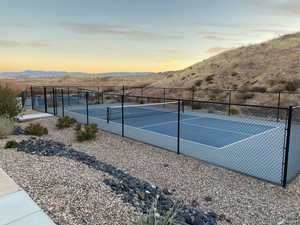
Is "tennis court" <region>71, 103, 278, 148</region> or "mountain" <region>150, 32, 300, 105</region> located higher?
"mountain" <region>150, 32, 300, 105</region>

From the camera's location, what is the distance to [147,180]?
5461mm

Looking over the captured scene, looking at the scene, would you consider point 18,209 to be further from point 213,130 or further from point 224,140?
point 213,130

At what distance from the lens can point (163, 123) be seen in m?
13.0

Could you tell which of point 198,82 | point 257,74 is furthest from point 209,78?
point 257,74

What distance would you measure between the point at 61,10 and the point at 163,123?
12.0m

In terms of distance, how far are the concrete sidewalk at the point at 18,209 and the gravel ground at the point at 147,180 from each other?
0.11m

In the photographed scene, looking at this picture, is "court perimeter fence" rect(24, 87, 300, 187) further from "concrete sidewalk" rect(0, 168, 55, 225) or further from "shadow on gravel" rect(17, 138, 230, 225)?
"concrete sidewalk" rect(0, 168, 55, 225)

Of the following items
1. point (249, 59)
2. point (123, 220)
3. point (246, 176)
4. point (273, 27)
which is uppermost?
point (273, 27)

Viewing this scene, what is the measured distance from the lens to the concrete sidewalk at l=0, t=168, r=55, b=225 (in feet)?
10.2

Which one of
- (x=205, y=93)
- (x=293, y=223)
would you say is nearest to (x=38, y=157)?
(x=293, y=223)

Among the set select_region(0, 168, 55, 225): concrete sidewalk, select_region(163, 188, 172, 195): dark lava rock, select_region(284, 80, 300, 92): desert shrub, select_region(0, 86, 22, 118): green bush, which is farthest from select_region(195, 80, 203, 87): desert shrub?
select_region(0, 168, 55, 225): concrete sidewalk

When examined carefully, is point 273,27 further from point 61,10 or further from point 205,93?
point 61,10

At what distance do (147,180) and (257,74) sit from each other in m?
31.0

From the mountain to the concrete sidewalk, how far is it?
21265 mm
